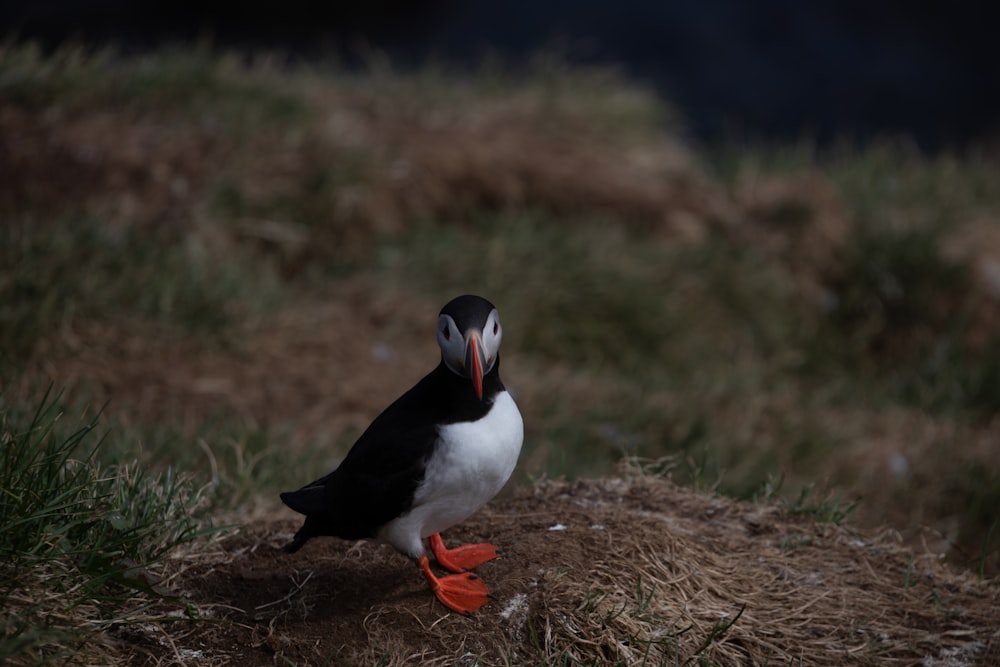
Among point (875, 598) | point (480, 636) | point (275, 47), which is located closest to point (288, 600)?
point (480, 636)

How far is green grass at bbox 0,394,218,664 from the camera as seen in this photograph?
2580mm

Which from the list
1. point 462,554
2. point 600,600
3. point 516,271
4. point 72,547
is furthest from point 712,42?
point 72,547

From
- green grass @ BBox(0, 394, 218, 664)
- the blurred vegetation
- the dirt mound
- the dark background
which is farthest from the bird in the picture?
the dark background

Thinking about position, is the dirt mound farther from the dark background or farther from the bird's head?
the dark background

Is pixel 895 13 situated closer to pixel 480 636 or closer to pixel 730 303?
pixel 730 303

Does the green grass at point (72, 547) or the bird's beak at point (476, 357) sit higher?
the bird's beak at point (476, 357)

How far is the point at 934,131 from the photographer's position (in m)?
12.5

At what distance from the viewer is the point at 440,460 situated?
2.77 meters

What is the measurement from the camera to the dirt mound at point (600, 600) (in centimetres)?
283

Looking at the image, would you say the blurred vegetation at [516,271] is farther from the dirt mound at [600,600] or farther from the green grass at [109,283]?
the dirt mound at [600,600]

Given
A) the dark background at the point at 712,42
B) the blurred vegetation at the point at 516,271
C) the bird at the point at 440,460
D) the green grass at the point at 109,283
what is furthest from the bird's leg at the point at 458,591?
the dark background at the point at 712,42

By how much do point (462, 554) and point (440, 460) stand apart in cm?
41

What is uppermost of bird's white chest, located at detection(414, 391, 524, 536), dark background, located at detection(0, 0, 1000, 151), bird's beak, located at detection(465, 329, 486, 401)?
dark background, located at detection(0, 0, 1000, 151)

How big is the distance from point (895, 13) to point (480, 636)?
1336 centimetres
